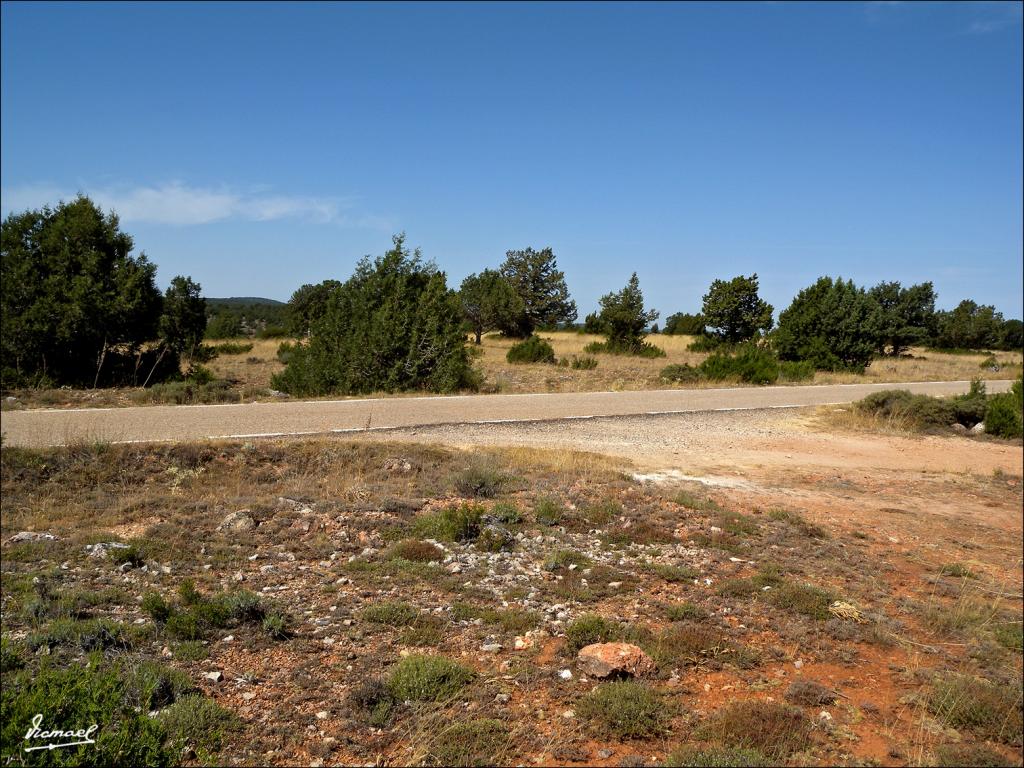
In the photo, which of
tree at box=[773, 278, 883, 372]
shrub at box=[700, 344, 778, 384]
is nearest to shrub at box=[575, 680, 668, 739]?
shrub at box=[700, 344, 778, 384]

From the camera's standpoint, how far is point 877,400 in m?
14.1

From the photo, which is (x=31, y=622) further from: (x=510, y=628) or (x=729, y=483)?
(x=729, y=483)

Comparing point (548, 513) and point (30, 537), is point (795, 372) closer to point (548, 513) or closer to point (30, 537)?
point (548, 513)

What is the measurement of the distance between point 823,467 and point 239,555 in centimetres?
842

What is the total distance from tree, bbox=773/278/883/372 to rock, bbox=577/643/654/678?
2593 centimetres

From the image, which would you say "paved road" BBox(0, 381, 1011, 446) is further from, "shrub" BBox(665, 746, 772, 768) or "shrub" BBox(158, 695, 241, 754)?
"shrub" BBox(158, 695, 241, 754)

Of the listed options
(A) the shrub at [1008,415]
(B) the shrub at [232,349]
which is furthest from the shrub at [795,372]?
(B) the shrub at [232,349]

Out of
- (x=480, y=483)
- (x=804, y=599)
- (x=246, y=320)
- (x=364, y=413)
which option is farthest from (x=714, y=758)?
(x=246, y=320)

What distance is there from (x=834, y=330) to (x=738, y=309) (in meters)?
7.28

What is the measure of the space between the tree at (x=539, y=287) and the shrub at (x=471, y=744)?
4478 centimetres

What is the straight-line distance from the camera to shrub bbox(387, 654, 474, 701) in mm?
3824

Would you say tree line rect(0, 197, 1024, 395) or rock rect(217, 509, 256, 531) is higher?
tree line rect(0, 197, 1024, 395)

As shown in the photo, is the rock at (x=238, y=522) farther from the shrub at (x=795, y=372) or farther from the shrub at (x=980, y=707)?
the shrub at (x=795, y=372)

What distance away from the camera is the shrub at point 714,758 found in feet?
10.3
